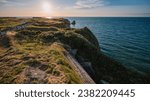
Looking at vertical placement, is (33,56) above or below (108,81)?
above

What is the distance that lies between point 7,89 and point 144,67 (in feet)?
102

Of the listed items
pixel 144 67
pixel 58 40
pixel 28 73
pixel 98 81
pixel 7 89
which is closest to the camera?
pixel 7 89

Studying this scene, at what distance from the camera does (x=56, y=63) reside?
2011cm

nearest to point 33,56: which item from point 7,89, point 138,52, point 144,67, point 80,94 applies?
point 7,89

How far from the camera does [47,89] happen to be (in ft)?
44.0

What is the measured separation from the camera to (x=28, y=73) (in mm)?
17891

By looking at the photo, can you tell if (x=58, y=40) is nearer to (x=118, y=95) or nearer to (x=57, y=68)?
(x=57, y=68)

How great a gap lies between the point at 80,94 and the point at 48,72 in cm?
592

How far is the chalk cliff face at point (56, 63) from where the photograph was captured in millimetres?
17469

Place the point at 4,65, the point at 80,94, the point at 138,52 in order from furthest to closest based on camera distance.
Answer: the point at 138,52, the point at 4,65, the point at 80,94

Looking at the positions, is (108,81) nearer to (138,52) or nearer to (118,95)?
(118,95)

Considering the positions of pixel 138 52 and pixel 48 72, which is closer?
pixel 48 72

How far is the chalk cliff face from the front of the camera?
17469 mm

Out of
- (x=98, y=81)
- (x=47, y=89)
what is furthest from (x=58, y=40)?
(x=47, y=89)
